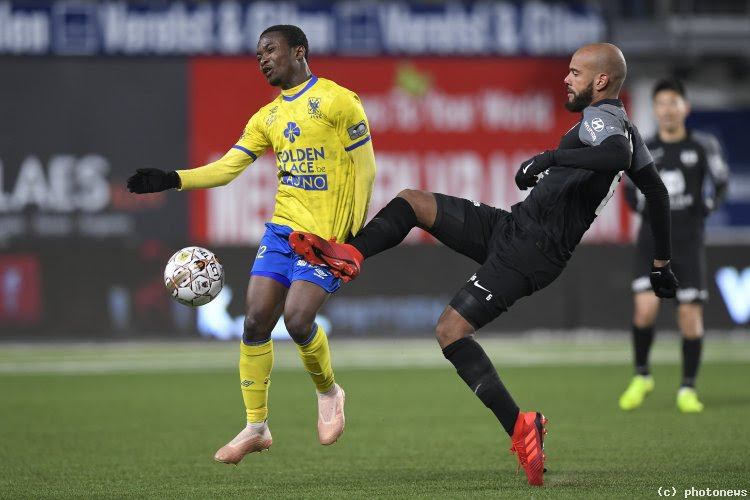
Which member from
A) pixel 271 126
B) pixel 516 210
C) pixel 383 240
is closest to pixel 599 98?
pixel 516 210

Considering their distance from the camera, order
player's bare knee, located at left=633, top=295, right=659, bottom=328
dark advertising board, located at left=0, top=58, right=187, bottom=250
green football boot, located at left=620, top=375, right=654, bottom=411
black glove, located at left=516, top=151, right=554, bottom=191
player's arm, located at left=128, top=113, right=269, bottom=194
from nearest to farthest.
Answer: black glove, located at left=516, top=151, right=554, bottom=191, player's arm, located at left=128, top=113, right=269, bottom=194, green football boot, located at left=620, top=375, right=654, bottom=411, player's bare knee, located at left=633, top=295, right=659, bottom=328, dark advertising board, located at left=0, top=58, right=187, bottom=250

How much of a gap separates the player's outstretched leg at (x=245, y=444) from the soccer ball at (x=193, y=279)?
30.0 inches

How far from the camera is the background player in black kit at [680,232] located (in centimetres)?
1049

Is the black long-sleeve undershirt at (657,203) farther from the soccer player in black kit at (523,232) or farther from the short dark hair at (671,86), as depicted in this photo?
the short dark hair at (671,86)

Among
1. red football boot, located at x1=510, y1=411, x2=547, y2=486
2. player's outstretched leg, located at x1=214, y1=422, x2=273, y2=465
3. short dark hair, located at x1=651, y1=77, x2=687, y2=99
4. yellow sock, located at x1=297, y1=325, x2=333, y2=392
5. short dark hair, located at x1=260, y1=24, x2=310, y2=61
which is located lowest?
player's outstretched leg, located at x1=214, y1=422, x2=273, y2=465

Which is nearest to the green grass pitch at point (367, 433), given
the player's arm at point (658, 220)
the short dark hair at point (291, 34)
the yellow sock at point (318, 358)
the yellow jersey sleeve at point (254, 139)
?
the yellow sock at point (318, 358)

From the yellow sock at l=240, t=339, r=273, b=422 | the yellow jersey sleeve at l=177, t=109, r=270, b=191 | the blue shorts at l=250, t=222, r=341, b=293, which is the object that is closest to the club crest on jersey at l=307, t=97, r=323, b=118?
the yellow jersey sleeve at l=177, t=109, r=270, b=191

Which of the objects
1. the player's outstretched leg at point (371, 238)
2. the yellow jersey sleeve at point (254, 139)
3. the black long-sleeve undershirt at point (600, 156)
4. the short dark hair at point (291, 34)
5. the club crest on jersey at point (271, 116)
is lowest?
the player's outstretched leg at point (371, 238)

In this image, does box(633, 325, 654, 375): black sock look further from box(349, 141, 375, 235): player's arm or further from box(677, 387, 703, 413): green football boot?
box(349, 141, 375, 235): player's arm

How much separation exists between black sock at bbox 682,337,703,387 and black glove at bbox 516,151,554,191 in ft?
14.6

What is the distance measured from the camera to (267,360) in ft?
24.4

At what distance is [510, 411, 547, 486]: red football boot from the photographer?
6613 millimetres

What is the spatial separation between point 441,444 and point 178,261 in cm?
229

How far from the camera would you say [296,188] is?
7359 millimetres
